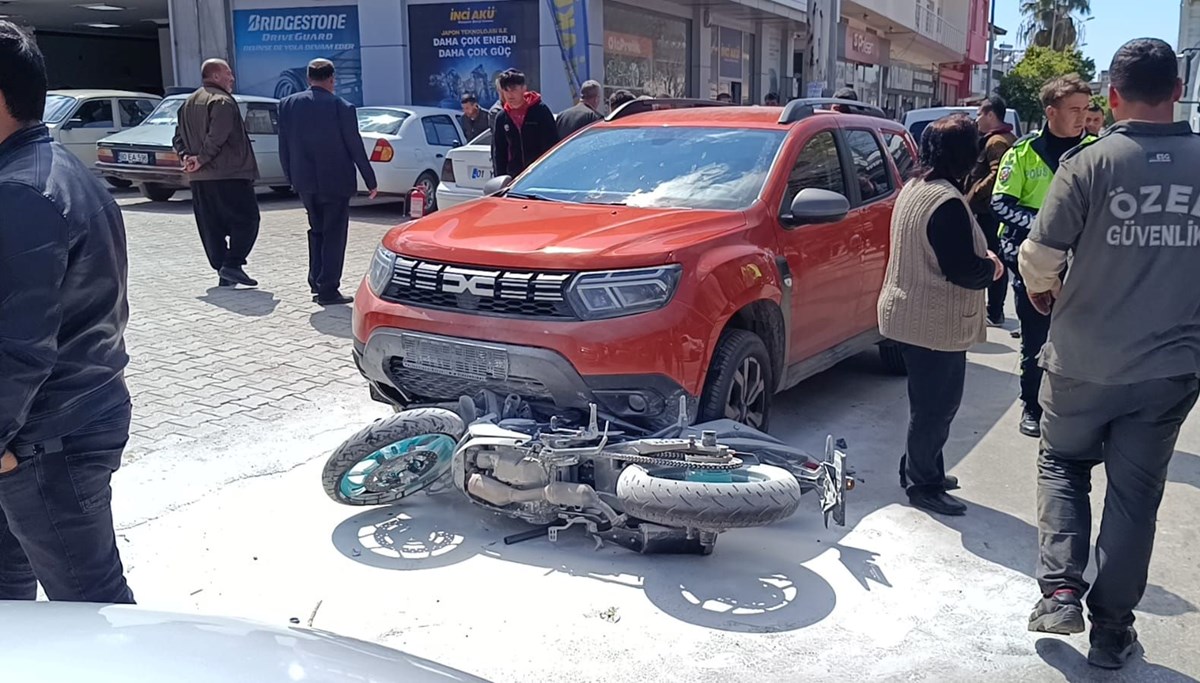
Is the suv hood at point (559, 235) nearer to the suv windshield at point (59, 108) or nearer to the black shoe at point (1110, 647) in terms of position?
the black shoe at point (1110, 647)

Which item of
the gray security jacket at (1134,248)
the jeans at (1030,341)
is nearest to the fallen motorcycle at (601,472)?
the gray security jacket at (1134,248)

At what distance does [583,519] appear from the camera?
171 inches

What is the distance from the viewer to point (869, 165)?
6.61m

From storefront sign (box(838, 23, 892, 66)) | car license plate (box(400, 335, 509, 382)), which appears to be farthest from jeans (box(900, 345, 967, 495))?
storefront sign (box(838, 23, 892, 66))

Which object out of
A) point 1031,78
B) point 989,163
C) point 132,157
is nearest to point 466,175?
point 132,157

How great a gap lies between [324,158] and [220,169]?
1.24 metres

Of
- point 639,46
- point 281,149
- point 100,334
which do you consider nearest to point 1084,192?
point 100,334

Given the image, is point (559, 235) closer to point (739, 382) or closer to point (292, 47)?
point (739, 382)

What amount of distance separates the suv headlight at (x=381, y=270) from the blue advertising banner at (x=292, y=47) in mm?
17068

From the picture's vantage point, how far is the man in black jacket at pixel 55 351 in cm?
244

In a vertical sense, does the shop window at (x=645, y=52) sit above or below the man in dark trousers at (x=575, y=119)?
above

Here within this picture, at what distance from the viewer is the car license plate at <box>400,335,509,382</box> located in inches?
177

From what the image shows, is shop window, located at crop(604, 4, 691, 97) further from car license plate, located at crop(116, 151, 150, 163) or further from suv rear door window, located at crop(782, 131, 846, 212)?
suv rear door window, located at crop(782, 131, 846, 212)

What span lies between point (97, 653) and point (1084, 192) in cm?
310
